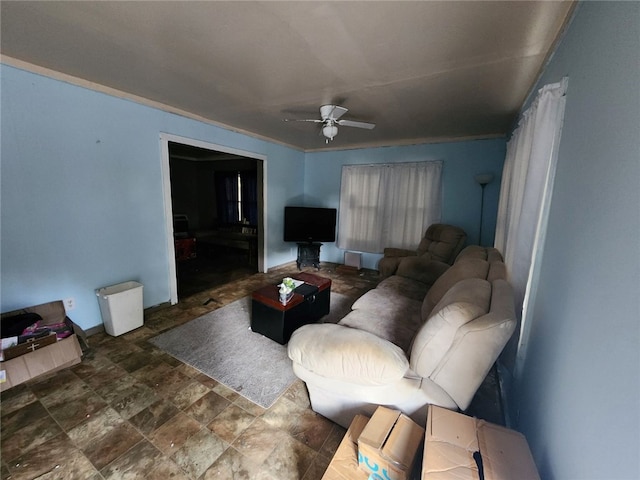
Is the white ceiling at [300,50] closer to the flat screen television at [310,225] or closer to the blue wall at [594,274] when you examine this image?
the blue wall at [594,274]

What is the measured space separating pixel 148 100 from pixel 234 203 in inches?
160

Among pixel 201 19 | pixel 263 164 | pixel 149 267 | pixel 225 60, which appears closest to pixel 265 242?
pixel 263 164

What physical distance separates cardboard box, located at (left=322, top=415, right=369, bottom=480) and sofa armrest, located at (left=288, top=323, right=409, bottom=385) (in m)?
0.26

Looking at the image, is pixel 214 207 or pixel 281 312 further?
pixel 214 207

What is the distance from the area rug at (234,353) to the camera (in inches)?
71.9

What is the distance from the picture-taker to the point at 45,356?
70.6 inches

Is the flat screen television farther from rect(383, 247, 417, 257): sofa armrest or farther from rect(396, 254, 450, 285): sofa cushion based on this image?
rect(396, 254, 450, 285): sofa cushion

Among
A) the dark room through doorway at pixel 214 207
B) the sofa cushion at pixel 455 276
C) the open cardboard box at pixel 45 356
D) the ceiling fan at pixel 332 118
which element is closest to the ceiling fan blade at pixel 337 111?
the ceiling fan at pixel 332 118

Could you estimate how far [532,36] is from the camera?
141 centimetres

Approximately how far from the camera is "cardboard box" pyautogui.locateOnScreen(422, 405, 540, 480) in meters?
0.85

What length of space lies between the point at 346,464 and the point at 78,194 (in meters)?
2.91

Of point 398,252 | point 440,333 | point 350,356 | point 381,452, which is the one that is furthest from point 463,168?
point 381,452

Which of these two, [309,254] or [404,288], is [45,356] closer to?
[404,288]

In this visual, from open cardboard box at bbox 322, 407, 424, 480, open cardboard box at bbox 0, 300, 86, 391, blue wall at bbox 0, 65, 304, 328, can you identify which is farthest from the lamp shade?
open cardboard box at bbox 0, 300, 86, 391
